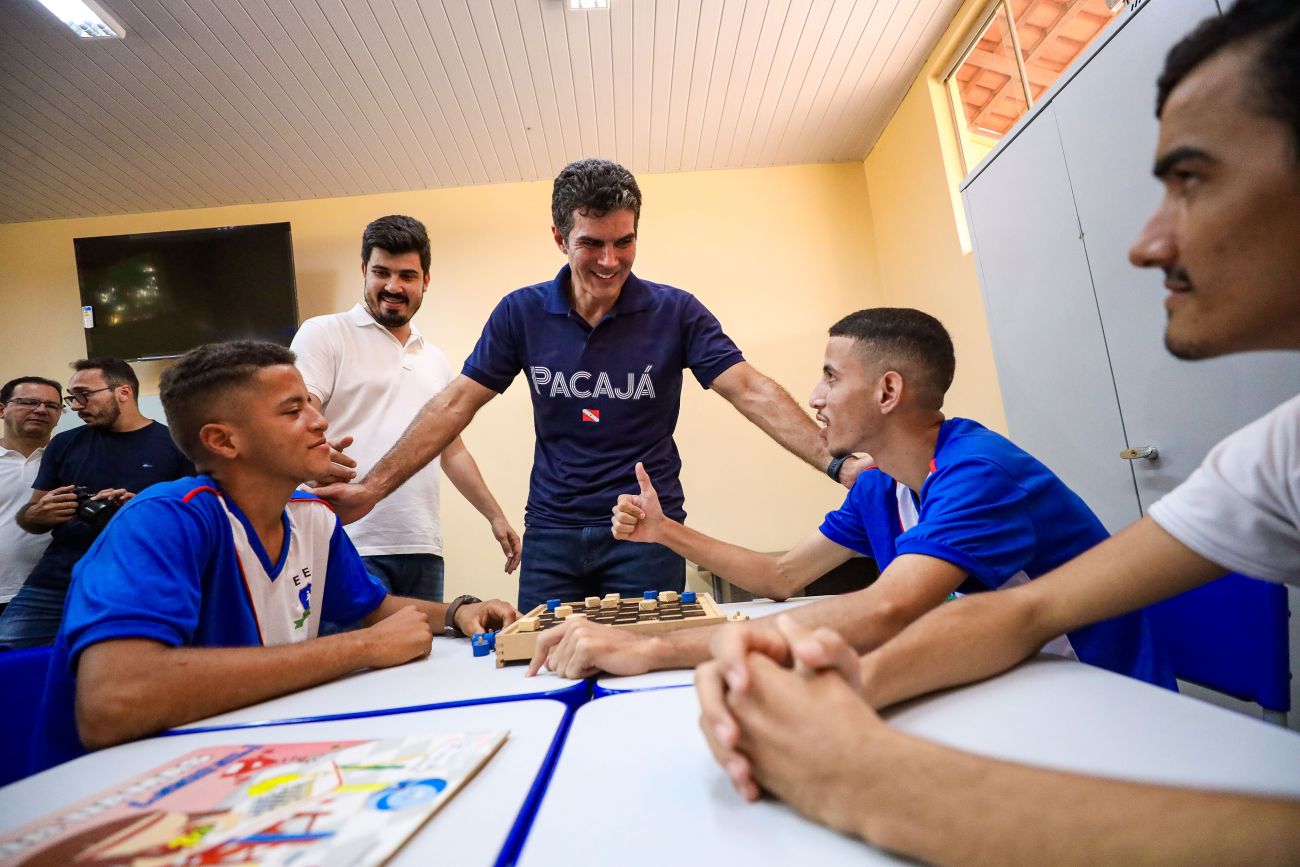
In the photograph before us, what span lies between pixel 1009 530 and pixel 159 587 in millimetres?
1247

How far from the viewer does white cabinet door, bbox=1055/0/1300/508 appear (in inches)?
54.9

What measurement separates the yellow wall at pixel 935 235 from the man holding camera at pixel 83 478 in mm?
3645

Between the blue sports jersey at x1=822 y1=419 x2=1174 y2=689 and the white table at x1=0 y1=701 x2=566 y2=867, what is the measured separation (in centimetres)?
63

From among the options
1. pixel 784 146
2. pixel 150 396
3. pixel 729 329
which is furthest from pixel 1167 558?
pixel 150 396

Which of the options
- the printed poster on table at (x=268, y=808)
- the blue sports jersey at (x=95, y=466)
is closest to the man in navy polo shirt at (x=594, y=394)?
the printed poster on table at (x=268, y=808)

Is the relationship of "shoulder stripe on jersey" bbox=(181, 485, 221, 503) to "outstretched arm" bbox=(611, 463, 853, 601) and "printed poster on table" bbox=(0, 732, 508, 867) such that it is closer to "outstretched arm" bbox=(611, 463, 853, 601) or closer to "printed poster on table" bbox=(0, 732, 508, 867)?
"printed poster on table" bbox=(0, 732, 508, 867)

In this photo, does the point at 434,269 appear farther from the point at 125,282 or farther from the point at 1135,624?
the point at 1135,624

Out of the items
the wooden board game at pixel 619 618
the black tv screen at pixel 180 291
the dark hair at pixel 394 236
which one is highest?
the black tv screen at pixel 180 291

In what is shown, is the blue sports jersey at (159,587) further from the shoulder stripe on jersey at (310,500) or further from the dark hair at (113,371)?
the dark hair at (113,371)

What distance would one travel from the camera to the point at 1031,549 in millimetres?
1005

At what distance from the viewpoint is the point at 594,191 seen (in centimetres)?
175

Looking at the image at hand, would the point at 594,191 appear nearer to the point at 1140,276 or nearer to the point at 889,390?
the point at 889,390

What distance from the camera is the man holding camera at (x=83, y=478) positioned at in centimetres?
235

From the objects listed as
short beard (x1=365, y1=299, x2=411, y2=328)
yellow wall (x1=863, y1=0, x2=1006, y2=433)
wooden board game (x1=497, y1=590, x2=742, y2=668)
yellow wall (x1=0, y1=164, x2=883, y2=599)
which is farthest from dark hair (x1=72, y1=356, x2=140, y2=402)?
yellow wall (x1=863, y1=0, x2=1006, y2=433)
